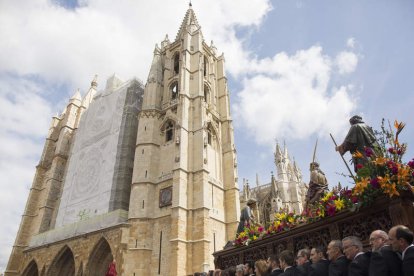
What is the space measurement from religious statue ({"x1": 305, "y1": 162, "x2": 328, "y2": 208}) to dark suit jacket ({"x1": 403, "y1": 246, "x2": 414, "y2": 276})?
12.6ft

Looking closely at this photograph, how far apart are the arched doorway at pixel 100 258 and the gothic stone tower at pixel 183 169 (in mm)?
2923

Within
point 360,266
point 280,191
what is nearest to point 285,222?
point 360,266

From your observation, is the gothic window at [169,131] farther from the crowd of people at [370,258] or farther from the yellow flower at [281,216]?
the crowd of people at [370,258]

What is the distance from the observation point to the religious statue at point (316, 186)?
6.48 m

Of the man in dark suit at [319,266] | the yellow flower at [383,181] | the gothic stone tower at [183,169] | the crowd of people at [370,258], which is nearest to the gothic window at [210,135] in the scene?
the gothic stone tower at [183,169]

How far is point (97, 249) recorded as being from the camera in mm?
20016

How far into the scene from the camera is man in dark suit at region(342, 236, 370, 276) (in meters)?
Answer: 2.98

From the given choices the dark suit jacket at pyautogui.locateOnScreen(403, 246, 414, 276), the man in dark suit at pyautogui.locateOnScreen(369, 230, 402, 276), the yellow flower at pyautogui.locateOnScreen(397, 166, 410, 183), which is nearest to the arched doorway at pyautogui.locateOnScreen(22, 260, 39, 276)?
the yellow flower at pyautogui.locateOnScreen(397, 166, 410, 183)

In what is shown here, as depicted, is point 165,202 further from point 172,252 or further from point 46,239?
point 46,239

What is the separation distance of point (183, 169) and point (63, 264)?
37.3 feet

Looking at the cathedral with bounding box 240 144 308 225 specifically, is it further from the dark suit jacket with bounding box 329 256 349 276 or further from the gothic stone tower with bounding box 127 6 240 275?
the dark suit jacket with bounding box 329 256 349 276

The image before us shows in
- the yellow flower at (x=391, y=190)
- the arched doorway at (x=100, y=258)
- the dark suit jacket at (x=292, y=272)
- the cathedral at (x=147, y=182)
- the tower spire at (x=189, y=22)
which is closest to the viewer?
the yellow flower at (x=391, y=190)

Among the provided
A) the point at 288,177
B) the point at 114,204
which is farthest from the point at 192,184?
the point at 288,177

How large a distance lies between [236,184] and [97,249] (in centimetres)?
1008
